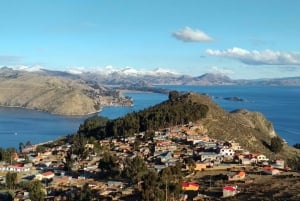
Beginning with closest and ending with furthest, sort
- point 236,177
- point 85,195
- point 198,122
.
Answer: point 85,195 < point 236,177 < point 198,122

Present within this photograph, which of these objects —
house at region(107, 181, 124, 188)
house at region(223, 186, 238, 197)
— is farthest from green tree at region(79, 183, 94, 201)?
house at region(223, 186, 238, 197)

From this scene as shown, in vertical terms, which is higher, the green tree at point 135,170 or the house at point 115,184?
the green tree at point 135,170

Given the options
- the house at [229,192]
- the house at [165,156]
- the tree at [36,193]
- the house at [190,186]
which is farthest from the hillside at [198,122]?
the house at [229,192]

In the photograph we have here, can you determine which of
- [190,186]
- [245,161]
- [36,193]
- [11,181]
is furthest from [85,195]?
[245,161]

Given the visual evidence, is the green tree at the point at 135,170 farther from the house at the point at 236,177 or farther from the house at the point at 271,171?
the house at the point at 271,171

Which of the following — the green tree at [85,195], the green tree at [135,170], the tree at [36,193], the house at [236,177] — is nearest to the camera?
the green tree at [85,195]

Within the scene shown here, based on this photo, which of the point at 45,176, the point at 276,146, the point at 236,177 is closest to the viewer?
the point at 236,177

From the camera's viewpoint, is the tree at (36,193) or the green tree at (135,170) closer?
the tree at (36,193)

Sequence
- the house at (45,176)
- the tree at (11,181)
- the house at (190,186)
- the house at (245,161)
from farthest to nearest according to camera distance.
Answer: the house at (245,161) → the house at (45,176) → the tree at (11,181) → the house at (190,186)

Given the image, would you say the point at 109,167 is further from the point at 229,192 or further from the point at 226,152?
the point at 229,192

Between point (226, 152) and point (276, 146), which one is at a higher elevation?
point (226, 152)
